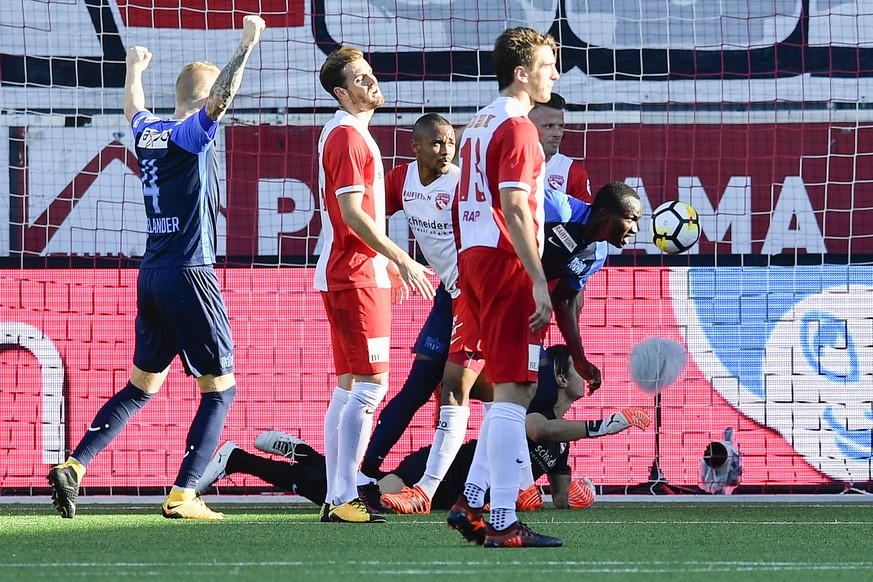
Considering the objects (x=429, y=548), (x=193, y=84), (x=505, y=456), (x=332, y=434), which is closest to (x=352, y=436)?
(x=332, y=434)

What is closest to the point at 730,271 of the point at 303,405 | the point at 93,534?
the point at 303,405

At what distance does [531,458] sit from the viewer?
267 inches

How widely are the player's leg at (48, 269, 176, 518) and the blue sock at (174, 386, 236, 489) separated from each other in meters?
0.27

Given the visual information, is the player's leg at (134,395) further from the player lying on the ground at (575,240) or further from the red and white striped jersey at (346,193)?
the player lying on the ground at (575,240)

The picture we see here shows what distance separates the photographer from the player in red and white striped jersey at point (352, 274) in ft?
18.4

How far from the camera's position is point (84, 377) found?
7.71 meters

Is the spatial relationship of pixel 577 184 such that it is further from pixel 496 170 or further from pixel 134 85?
pixel 496 170

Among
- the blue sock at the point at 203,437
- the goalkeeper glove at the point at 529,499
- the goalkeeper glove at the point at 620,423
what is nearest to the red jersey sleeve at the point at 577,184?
the goalkeeper glove at the point at 620,423

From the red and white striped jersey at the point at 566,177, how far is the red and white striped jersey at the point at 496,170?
250cm

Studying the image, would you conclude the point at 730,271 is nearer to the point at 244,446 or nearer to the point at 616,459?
the point at 616,459

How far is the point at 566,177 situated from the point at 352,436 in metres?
2.23

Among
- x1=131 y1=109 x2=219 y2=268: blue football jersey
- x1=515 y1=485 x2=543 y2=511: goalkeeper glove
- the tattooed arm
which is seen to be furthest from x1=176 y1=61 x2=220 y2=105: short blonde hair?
x1=515 y1=485 x2=543 y2=511: goalkeeper glove

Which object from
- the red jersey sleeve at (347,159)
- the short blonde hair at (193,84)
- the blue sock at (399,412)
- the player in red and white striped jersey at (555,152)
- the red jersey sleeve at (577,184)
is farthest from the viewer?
the red jersey sleeve at (577,184)

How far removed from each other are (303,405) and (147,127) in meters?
2.44
